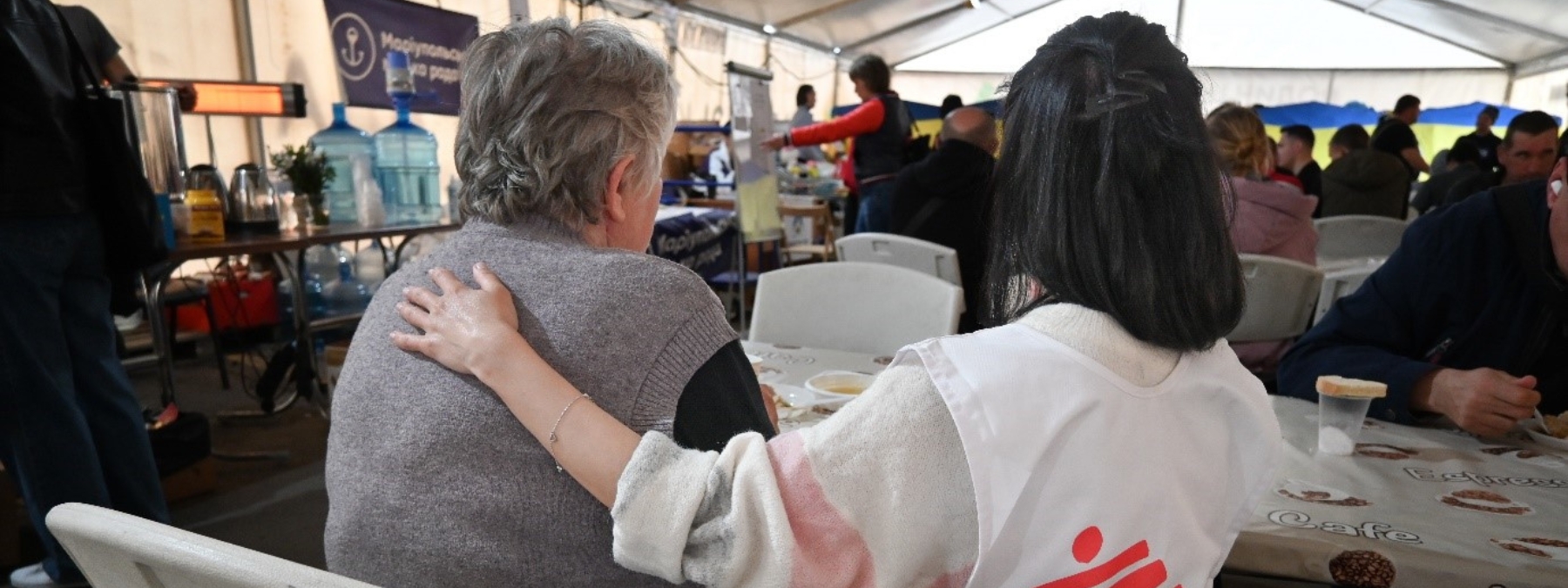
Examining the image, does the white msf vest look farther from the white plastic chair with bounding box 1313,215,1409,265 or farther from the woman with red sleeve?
the woman with red sleeve

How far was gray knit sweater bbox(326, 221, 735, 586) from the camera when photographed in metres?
0.78

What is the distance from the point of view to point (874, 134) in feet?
17.0

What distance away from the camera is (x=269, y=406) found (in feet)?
12.0

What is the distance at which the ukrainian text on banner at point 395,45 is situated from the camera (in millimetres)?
4684

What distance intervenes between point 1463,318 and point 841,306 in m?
1.21

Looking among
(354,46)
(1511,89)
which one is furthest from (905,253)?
(1511,89)

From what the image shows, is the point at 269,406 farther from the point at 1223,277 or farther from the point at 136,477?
the point at 1223,277

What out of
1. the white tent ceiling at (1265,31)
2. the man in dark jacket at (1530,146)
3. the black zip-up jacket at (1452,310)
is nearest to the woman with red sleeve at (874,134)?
the man in dark jacket at (1530,146)

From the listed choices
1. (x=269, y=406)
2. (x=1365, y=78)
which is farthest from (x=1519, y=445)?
(x=1365, y=78)

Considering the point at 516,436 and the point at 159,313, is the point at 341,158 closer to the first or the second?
the point at 159,313

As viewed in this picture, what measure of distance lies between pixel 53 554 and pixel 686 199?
4.54 meters

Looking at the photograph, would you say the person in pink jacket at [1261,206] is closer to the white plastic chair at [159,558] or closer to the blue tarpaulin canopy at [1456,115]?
the white plastic chair at [159,558]

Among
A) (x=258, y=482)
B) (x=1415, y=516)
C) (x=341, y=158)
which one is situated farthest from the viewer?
(x=341, y=158)

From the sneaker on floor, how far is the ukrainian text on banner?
9.70ft
